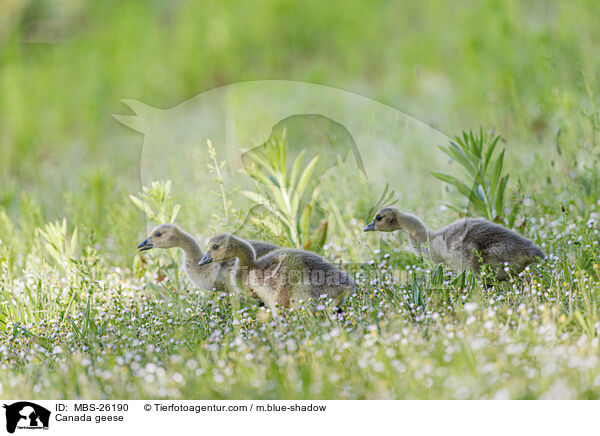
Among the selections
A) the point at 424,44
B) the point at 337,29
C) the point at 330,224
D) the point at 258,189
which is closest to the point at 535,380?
the point at 258,189

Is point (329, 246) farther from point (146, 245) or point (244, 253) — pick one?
point (146, 245)

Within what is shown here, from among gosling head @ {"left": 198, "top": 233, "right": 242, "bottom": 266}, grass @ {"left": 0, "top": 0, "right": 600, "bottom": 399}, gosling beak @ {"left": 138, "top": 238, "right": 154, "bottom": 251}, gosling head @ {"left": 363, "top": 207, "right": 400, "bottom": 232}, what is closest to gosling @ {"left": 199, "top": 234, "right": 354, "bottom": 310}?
gosling head @ {"left": 198, "top": 233, "right": 242, "bottom": 266}

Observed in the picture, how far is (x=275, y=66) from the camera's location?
8.56m

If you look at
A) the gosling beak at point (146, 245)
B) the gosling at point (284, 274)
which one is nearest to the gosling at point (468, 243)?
the gosling at point (284, 274)

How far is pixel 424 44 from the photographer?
809 cm

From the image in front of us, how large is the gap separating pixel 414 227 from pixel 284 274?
0.78m

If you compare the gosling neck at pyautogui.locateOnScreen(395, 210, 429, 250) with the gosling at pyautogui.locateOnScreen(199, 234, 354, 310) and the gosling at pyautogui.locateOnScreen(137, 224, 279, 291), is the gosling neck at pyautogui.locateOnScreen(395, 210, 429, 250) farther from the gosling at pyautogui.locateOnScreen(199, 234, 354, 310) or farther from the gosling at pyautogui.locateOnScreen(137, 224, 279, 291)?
the gosling at pyautogui.locateOnScreen(137, 224, 279, 291)

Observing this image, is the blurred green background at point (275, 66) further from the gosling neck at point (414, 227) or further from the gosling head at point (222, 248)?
the gosling neck at point (414, 227)

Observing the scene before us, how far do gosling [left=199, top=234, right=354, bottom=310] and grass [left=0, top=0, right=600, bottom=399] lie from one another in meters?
0.11

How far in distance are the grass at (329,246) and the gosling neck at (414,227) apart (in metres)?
0.12

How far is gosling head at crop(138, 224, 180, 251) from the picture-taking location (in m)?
3.44

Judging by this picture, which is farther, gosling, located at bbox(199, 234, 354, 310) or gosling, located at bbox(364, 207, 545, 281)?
gosling, located at bbox(364, 207, 545, 281)

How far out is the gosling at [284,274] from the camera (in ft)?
10.3

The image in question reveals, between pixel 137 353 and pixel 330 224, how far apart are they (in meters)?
1.70
